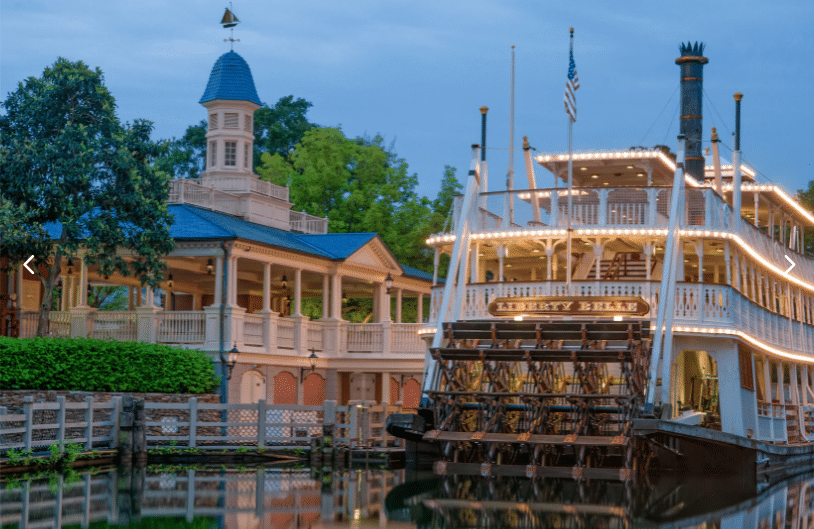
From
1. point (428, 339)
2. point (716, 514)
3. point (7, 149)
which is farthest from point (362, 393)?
point (716, 514)

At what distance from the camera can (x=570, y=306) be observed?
23.4 metres

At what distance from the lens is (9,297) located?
2978 centimetres

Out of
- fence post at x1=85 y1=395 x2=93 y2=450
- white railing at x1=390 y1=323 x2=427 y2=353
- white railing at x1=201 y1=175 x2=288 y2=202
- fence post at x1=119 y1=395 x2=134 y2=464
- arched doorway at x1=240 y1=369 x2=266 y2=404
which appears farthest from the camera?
white railing at x1=201 y1=175 x2=288 y2=202

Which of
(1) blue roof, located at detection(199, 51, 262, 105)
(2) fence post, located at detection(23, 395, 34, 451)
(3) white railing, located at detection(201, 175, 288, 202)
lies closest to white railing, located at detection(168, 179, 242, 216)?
(3) white railing, located at detection(201, 175, 288, 202)

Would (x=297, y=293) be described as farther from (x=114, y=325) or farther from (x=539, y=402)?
(x=539, y=402)

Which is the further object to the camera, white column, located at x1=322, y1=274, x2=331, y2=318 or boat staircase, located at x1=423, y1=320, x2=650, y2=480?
white column, located at x1=322, y1=274, x2=331, y2=318

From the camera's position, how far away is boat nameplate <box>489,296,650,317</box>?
76.1 feet

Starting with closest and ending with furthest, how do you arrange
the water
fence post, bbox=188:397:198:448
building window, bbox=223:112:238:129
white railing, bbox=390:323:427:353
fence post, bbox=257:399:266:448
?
the water
fence post, bbox=188:397:198:448
fence post, bbox=257:399:266:448
white railing, bbox=390:323:427:353
building window, bbox=223:112:238:129

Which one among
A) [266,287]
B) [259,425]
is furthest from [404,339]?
[259,425]

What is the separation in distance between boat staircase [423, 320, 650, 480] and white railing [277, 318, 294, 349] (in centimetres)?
838

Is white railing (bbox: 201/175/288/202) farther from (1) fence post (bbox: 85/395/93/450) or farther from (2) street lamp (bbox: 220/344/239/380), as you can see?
(1) fence post (bbox: 85/395/93/450)

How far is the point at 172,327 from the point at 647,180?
1123cm

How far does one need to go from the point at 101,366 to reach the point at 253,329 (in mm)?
5920

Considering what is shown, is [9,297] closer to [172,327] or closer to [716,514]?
[172,327]
